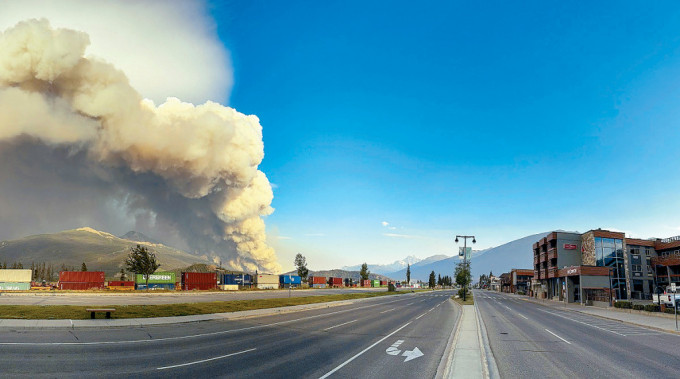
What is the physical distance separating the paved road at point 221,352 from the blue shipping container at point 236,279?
67586 mm

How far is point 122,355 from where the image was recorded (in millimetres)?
13109

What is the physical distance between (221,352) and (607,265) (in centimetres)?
7801

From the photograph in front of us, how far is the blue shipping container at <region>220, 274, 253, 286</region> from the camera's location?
8600cm

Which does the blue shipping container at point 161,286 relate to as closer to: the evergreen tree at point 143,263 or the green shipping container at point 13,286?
the evergreen tree at point 143,263

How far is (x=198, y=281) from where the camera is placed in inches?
2975

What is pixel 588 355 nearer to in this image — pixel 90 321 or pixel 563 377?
pixel 563 377

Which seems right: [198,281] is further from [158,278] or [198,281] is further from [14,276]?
[14,276]

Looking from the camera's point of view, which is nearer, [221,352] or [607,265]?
[221,352]

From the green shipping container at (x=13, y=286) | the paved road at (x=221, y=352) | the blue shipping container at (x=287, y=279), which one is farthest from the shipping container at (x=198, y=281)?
the paved road at (x=221, y=352)

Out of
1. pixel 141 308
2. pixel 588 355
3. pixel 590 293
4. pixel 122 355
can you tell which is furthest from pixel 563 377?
pixel 590 293

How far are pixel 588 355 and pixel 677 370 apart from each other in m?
2.94

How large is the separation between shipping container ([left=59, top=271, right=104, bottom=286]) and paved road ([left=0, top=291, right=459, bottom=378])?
5766 cm

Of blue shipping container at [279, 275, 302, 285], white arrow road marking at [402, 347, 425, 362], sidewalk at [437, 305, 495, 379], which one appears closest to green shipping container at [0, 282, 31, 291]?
blue shipping container at [279, 275, 302, 285]

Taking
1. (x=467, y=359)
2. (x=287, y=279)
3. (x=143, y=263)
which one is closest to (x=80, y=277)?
(x=143, y=263)
